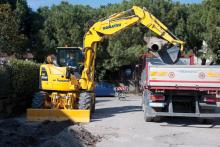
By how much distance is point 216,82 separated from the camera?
664 inches

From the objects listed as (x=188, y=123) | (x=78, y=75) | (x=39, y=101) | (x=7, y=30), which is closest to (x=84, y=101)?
(x=39, y=101)

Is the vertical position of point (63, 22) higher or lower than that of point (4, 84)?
higher

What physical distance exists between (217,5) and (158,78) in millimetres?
13644

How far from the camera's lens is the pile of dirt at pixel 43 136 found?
11.5 metres

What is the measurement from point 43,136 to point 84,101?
5103 millimetres

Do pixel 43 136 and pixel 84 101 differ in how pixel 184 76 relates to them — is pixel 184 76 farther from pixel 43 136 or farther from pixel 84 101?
pixel 43 136

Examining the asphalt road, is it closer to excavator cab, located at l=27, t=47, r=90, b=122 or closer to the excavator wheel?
the excavator wheel

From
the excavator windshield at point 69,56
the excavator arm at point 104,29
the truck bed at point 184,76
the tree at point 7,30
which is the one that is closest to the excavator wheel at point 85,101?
the excavator arm at point 104,29

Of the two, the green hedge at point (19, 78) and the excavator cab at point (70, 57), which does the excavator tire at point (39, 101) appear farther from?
the excavator cab at point (70, 57)

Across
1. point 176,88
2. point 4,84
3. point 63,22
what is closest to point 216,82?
point 176,88

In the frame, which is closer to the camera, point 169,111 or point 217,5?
point 169,111

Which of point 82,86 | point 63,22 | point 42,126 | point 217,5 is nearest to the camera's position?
point 42,126

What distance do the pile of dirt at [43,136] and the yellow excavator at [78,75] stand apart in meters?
1.14

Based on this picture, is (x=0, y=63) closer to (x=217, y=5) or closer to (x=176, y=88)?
(x=176, y=88)
